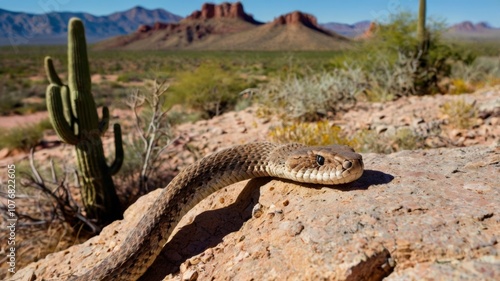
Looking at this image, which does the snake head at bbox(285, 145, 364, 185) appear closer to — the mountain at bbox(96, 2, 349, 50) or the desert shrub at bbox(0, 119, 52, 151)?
the desert shrub at bbox(0, 119, 52, 151)

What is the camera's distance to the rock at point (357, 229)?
7.32ft

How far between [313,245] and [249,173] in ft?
3.87

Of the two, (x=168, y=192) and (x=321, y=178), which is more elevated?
(x=321, y=178)

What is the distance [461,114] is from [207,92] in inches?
349

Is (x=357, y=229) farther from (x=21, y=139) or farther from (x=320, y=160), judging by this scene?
(x=21, y=139)

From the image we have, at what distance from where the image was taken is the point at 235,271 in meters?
2.67

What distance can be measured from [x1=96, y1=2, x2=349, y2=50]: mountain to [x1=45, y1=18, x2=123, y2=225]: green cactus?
310 ft

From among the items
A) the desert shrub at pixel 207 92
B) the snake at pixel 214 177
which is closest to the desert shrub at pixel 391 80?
the desert shrub at pixel 207 92

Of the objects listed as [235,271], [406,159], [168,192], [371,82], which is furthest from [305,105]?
[235,271]

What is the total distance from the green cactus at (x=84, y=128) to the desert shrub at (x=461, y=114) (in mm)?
6512

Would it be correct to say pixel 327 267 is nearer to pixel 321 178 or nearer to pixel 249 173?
pixel 321 178

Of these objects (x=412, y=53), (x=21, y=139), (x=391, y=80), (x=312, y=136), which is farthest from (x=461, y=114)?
(x=21, y=139)

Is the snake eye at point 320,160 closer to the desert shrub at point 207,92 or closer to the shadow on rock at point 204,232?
the shadow on rock at point 204,232

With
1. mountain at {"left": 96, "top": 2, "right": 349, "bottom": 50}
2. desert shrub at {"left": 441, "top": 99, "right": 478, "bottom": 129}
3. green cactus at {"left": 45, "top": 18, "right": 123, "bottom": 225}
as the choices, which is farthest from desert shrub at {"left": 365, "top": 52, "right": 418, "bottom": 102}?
mountain at {"left": 96, "top": 2, "right": 349, "bottom": 50}
